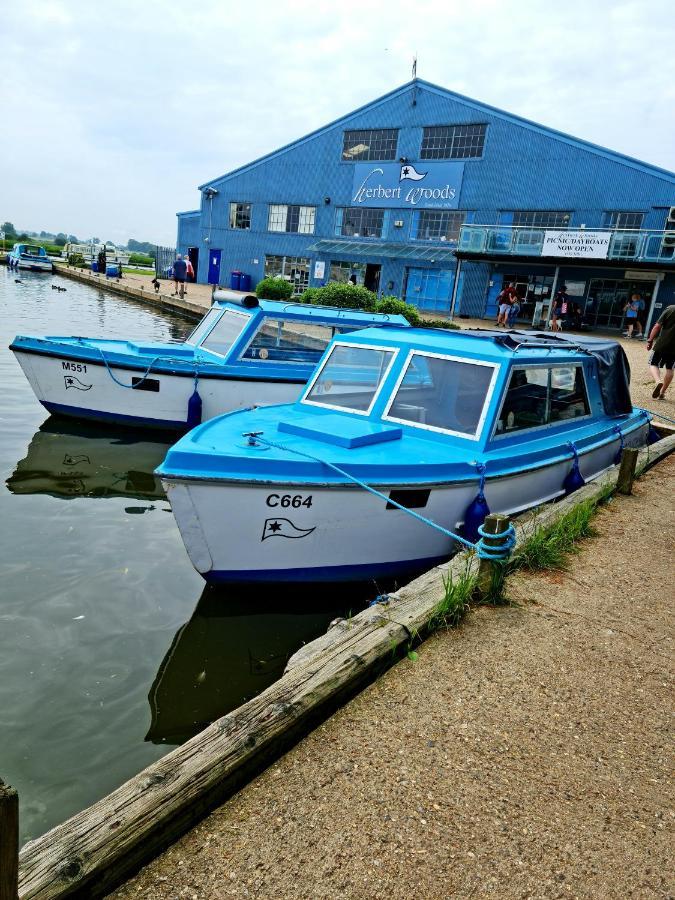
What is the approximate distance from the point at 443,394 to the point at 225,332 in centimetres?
587

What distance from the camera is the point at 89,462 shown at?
996 cm

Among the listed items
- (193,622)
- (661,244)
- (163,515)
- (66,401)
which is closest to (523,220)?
(661,244)

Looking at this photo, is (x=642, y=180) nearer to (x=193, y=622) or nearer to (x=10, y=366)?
(x=10, y=366)

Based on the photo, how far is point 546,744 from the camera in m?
3.40

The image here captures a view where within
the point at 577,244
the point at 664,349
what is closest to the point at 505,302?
the point at 577,244

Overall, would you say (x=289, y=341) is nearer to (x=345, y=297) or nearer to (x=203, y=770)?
(x=203, y=770)

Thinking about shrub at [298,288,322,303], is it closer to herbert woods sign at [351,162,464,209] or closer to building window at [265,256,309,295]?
herbert woods sign at [351,162,464,209]

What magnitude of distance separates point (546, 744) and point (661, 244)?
2637cm

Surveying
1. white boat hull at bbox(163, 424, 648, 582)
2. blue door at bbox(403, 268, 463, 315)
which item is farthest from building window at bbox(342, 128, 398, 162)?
white boat hull at bbox(163, 424, 648, 582)

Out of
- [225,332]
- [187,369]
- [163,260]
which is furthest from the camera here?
[163,260]

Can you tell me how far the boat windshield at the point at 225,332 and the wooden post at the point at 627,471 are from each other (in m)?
6.33

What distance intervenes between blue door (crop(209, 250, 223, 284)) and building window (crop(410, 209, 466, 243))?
14.3 metres

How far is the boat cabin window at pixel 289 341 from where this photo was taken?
11.2 m

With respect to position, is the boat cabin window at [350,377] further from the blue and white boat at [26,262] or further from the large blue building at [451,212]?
the blue and white boat at [26,262]
